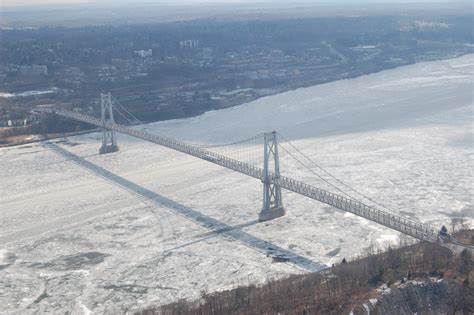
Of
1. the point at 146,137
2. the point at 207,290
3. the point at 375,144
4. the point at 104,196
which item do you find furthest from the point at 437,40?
the point at 207,290

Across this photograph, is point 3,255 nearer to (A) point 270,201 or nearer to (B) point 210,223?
(B) point 210,223

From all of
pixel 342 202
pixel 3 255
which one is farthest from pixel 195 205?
pixel 3 255

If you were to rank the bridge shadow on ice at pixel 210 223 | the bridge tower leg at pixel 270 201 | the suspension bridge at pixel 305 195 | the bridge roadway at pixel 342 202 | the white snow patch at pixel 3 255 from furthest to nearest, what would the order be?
1. the bridge tower leg at pixel 270 201
2. the white snow patch at pixel 3 255
3. the bridge shadow on ice at pixel 210 223
4. the bridge roadway at pixel 342 202
5. the suspension bridge at pixel 305 195

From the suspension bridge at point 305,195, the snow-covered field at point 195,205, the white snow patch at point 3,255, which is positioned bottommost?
the white snow patch at point 3,255

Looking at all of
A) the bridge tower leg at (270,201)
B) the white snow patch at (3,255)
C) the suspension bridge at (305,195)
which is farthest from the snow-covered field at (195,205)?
the suspension bridge at (305,195)

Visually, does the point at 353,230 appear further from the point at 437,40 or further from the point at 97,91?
the point at 437,40

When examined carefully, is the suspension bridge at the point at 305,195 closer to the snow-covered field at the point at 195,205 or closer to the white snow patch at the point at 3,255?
the snow-covered field at the point at 195,205
